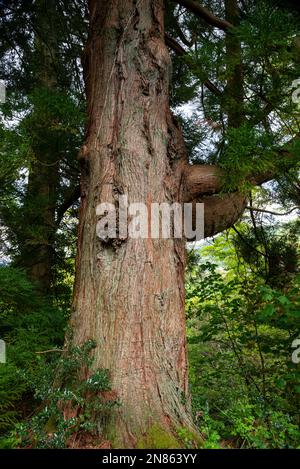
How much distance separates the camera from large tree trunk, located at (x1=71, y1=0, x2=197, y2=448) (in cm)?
228

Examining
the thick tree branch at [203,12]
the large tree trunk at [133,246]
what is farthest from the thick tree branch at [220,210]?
the thick tree branch at [203,12]

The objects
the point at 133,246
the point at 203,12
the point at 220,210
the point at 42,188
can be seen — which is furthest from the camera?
the point at 42,188

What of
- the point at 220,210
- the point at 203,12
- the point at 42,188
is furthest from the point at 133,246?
the point at 42,188

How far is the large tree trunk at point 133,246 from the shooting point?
2277 mm

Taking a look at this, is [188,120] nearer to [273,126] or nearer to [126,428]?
[273,126]

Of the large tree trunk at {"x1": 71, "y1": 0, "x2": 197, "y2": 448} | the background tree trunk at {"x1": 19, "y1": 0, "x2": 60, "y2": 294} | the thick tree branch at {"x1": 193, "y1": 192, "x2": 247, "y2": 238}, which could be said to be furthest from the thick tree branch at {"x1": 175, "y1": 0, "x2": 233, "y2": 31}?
the thick tree branch at {"x1": 193, "y1": 192, "x2": 247, "y2": 238}

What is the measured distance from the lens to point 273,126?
501cm

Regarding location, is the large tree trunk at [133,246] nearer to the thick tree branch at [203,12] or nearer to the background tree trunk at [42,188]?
the thick tree branch at [203,12]

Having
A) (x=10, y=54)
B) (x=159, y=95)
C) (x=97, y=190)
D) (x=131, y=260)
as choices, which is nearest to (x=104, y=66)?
(x=159, y=95)

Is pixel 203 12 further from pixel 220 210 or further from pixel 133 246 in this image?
pixel 133 246

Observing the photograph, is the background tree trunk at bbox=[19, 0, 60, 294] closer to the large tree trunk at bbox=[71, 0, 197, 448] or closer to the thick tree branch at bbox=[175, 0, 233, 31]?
the large tree trunk at bbox=[71, 0, 197, 448]

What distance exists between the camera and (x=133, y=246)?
2.62 metres
